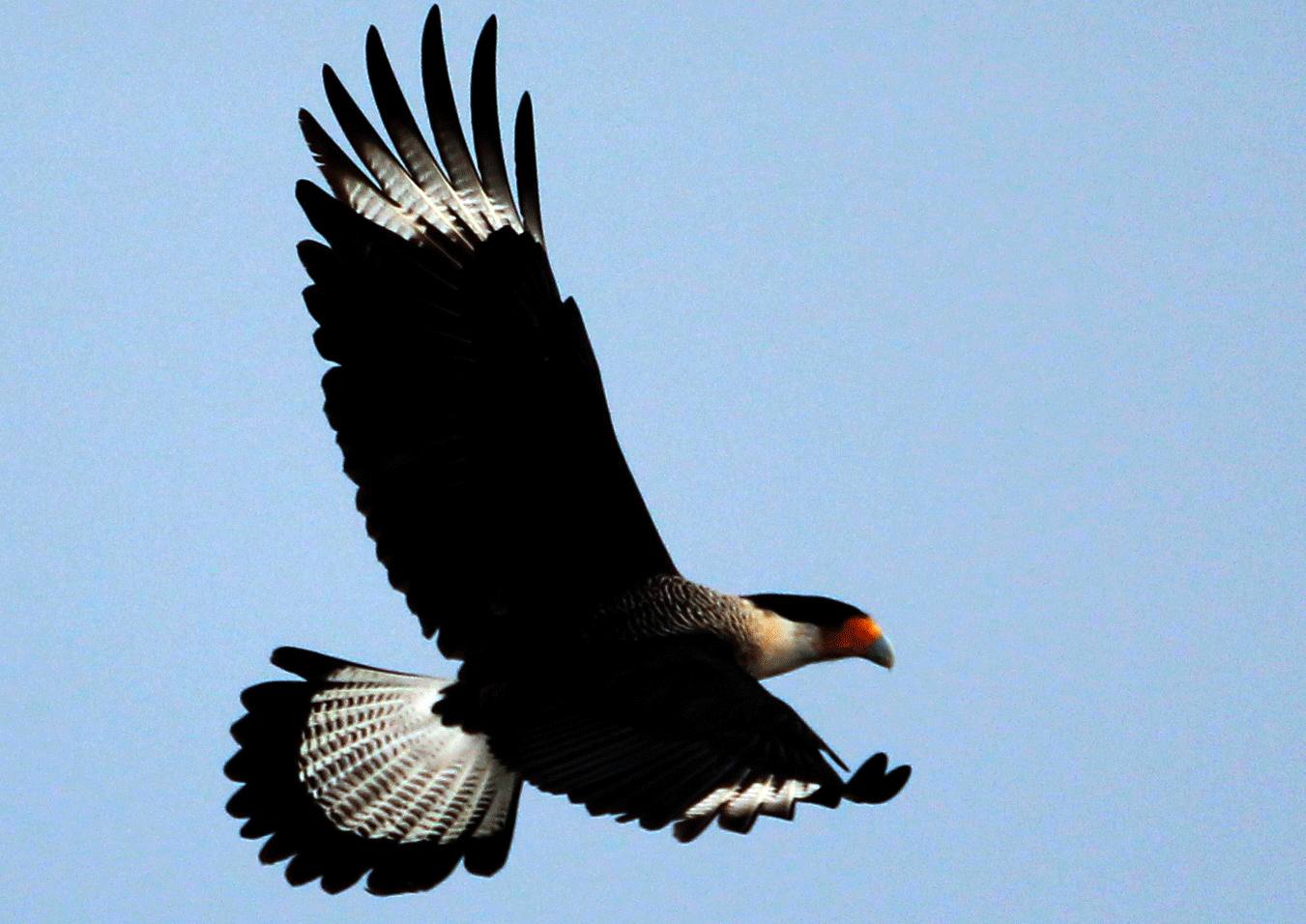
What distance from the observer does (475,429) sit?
4.34 meters

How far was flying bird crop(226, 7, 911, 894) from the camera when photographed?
4.30 meters

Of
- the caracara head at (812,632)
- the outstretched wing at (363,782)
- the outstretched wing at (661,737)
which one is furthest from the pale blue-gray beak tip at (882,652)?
the outstretched wing at (363,782)

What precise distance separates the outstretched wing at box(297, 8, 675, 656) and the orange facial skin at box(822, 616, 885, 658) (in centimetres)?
54

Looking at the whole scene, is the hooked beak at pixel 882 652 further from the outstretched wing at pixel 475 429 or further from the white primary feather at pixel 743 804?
the white primary feather at pixel 743 804

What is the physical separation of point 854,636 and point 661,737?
104 cm

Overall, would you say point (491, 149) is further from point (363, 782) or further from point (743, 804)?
point (743, 804)

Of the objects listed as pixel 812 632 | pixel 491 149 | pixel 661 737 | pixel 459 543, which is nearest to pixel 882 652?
pixel 812 632

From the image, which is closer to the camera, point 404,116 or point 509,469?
point 509,469

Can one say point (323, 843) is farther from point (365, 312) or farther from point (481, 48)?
point (481, 48)

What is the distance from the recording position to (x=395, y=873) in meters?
4.38

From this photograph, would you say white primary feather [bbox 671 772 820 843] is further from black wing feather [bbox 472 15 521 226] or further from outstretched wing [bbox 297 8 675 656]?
black wing feather [bbox 472 15 521 226]

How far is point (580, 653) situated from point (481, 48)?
5.40 ft

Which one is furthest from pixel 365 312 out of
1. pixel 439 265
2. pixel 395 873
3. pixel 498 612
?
pixel 395 873

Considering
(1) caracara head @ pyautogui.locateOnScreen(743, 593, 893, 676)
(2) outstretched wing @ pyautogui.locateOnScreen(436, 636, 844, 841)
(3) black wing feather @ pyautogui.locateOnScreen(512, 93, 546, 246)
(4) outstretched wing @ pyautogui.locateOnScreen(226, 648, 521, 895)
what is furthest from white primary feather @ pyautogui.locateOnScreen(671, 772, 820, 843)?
(3) black wing feather @ pyautogui.locateOnScreen(512, 93, 546, 246)
